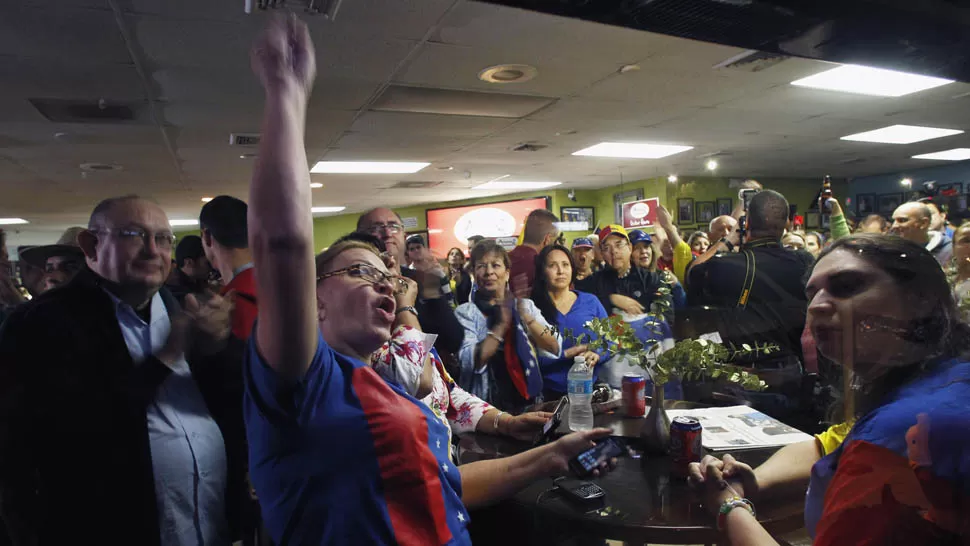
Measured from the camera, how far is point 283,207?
606 mm

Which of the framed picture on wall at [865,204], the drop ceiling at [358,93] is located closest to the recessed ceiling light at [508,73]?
the drop ceiling at [358,93]

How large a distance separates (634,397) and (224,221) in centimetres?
149

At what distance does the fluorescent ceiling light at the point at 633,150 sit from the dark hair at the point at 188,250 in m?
4.98

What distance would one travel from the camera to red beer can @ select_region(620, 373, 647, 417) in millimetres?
1869

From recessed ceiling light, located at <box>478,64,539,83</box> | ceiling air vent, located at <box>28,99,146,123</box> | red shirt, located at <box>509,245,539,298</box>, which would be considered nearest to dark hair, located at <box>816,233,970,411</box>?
red shirt, located at <box>509,245,539,298</box>

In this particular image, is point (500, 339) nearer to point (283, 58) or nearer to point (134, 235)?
point (134, 235)

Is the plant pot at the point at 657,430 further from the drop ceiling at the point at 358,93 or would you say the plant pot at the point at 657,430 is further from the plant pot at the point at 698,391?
the drop ceiling at the point at 358,93

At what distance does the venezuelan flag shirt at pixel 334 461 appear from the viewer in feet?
2.43

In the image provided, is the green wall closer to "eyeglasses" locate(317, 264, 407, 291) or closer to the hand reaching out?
"eyeglasses" locate(317, 264, 407, 291)

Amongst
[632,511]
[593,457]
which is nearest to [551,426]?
[593,457]

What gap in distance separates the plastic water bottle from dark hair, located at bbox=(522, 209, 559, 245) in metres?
0.85

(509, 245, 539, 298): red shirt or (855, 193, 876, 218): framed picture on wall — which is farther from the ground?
(855, 193, 876, 218): framed picture on wall

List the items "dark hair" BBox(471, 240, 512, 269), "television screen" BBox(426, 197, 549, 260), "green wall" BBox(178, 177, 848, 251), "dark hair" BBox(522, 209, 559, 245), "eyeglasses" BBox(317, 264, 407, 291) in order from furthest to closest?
1. "television screen" BBox(426, 197, 549, 260)
2. "dark hair" BBox(522, 209, 559, 245)
3. "dark hair" BBox(471, 240, 512, 269)
4. "green wall" BBox(178, 177, 848, 251)
5. "eyeglasses" BBox(317, 264, 407, 291)

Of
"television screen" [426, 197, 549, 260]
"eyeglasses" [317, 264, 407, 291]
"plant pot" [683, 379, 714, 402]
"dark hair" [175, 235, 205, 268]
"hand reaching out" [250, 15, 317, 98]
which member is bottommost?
"plant pot" [683, 379, 714, 402]
